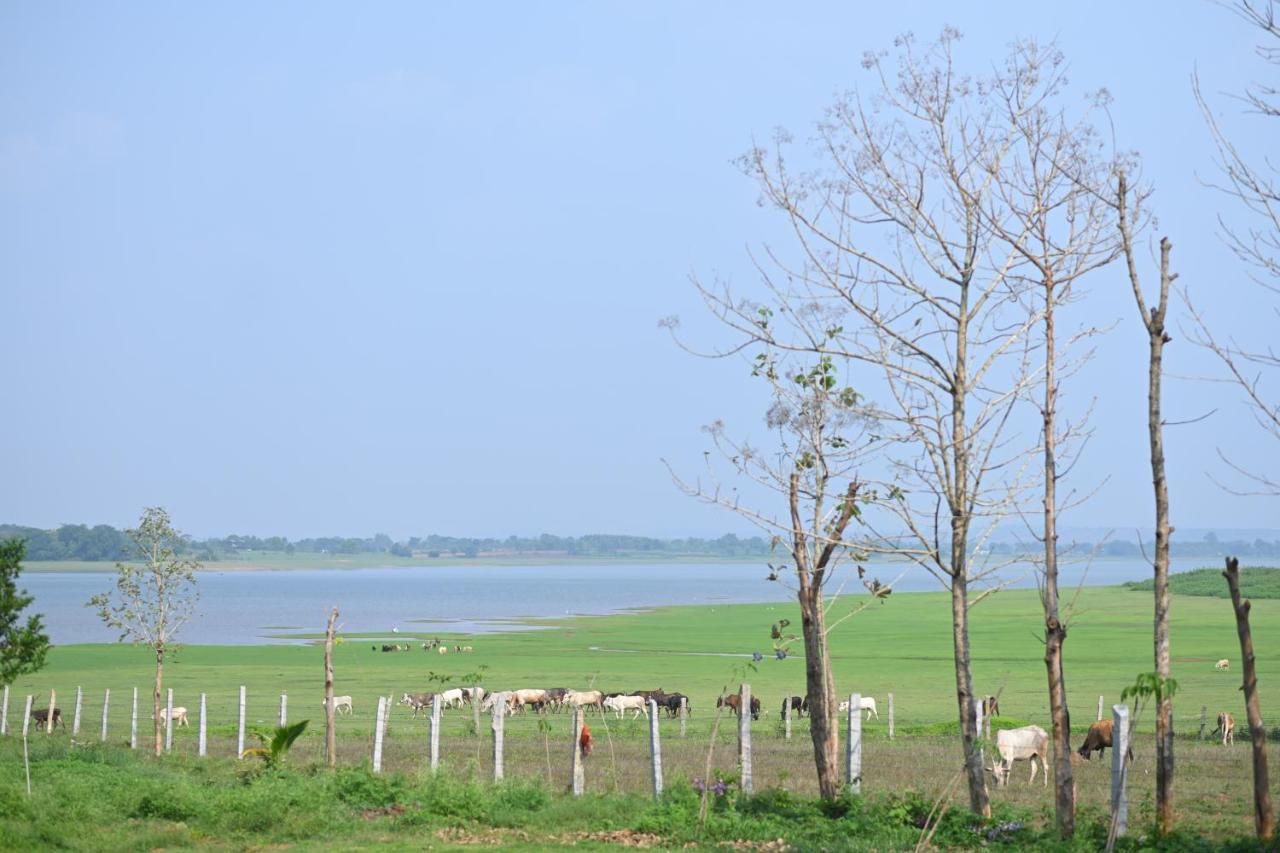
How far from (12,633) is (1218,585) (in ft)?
402

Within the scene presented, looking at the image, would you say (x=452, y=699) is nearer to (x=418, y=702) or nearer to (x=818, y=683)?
(x=418, y=702)

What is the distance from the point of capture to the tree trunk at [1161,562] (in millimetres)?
12727

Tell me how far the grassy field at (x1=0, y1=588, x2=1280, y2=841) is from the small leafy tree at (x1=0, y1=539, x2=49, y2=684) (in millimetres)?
1863

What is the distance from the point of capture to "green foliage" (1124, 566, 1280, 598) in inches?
4685

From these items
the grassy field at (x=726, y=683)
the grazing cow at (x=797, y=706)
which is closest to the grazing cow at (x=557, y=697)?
the grassy field at (x=726, y=683)

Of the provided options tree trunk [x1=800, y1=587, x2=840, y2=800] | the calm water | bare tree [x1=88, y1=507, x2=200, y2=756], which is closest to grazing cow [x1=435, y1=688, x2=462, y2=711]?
bare tree [x1=88, y1=507, x2=200, y2=756]

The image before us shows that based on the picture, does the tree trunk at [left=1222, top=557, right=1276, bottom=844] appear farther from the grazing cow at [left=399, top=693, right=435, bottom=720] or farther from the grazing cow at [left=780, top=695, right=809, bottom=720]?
the grazing cow at [left=399, top=693, right=435, bottom=720]

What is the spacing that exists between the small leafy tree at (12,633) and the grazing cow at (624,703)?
20194 mm

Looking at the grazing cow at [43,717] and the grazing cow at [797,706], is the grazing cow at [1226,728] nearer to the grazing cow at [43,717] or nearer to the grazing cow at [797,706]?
the grazing cow at [797,706]

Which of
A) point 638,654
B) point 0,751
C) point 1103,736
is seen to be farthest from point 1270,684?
point 0,751

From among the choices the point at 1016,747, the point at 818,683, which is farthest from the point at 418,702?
the point at 818,683

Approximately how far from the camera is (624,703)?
142ft

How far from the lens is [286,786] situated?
18.1 metres

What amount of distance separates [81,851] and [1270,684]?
44585mm
